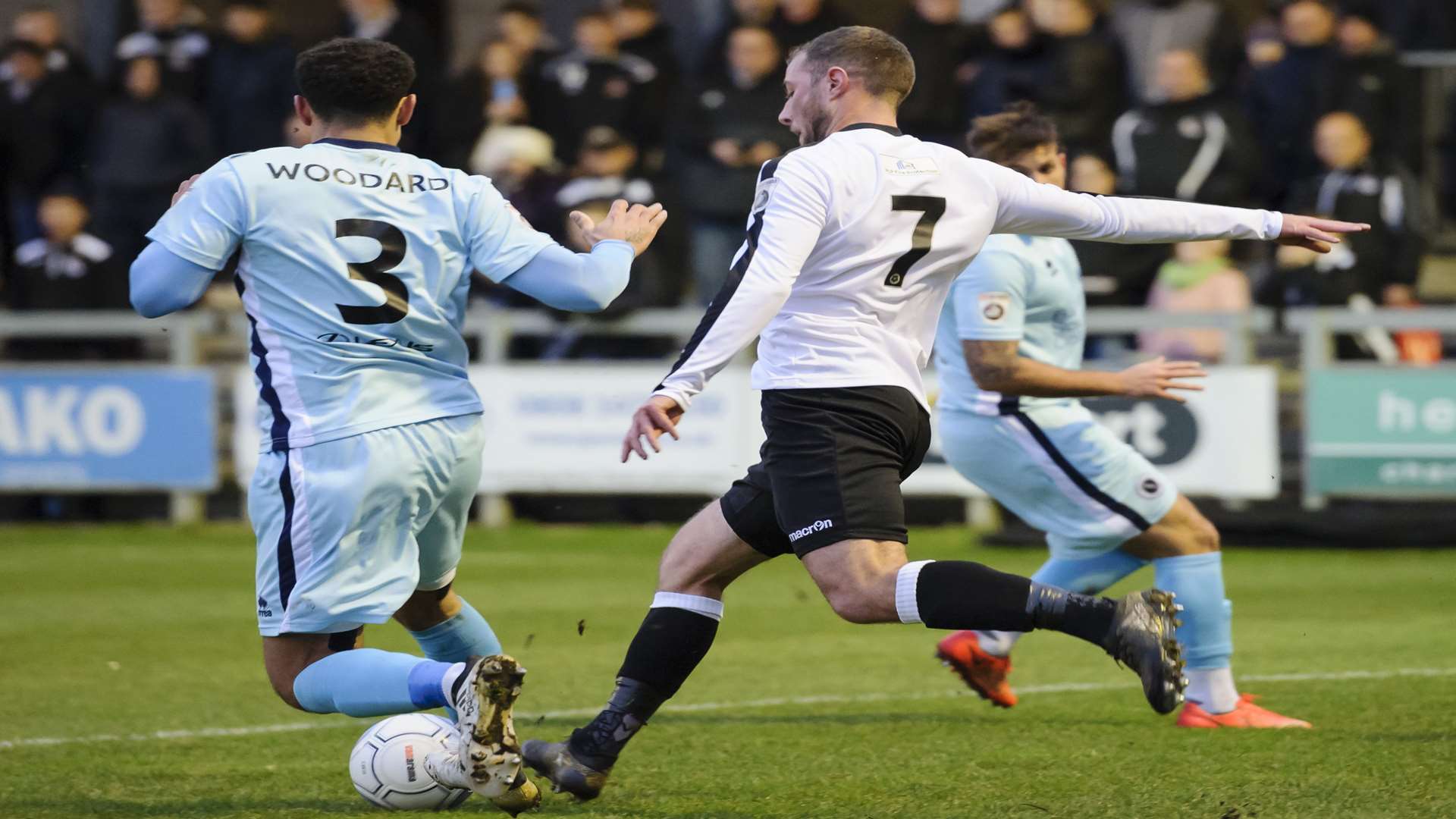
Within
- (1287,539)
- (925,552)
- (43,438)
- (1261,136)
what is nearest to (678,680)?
(925,552)

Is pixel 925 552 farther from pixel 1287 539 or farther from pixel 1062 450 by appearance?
pixel 1062 450

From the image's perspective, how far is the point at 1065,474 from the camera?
22.1 ft

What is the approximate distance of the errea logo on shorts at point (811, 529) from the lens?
16.7 ft

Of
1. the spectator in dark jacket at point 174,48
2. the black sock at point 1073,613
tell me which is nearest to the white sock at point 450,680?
the black sock at point 1073,613

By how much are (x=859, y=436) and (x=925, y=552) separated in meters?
6.98

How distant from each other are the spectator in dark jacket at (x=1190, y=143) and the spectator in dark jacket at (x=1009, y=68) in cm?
78

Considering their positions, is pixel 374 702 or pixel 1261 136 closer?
pixel 374 702

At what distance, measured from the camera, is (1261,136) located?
13.1m

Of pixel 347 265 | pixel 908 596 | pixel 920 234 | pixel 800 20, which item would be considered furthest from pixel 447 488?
pixel 800 20

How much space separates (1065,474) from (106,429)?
9209 millimetres

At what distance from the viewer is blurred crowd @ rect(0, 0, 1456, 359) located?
12586 millimetres

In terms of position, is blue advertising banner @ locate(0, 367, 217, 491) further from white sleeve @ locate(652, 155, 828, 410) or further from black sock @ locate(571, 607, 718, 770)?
white sleeve @ locate(652, 155, 828, 410)

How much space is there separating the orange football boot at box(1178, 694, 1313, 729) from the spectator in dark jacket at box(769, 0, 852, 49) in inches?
286

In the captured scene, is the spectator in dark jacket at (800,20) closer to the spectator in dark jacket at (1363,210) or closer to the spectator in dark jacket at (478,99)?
the spectator in dark jacket at (478,99)
